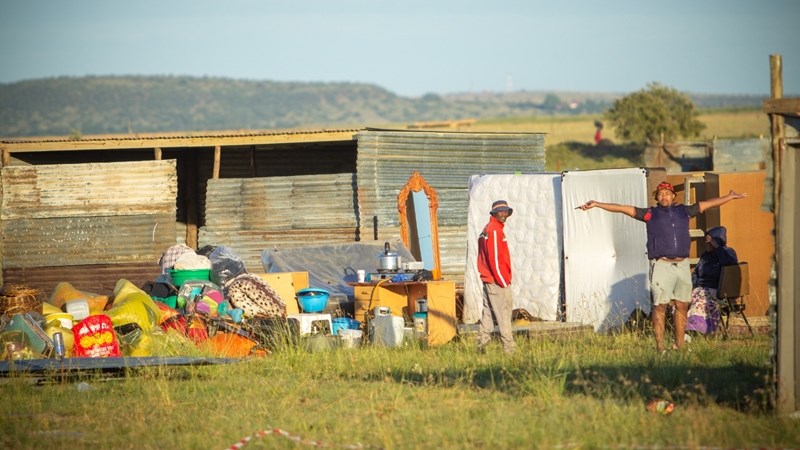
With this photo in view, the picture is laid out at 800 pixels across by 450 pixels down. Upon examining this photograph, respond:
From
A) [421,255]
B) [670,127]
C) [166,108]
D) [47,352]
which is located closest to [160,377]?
[47,352]

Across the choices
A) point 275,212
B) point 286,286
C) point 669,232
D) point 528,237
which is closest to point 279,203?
point 275,212

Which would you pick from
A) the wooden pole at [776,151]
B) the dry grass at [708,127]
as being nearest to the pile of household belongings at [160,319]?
the wooden pole at [776,151]

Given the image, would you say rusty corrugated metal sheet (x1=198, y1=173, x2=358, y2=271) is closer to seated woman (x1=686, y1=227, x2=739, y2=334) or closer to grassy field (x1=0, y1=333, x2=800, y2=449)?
seated woman (x1=686, y1=227, x2=739, y2=334)

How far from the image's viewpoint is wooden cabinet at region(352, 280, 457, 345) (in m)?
12.6

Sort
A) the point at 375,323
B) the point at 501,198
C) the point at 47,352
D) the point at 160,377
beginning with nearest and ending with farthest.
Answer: the point at 160,377 → the point at 47,352 → the point at 375,323 → the point at 501,198

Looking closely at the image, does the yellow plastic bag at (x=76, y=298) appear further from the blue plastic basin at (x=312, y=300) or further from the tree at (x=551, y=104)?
the tree at (x=551, y=104)

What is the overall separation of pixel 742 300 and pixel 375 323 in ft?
14.1

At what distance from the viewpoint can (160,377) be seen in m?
10.0

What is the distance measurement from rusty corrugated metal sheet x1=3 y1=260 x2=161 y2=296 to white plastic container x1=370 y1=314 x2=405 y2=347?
8422mm

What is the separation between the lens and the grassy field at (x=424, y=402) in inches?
296

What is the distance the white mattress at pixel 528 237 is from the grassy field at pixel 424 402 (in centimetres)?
293

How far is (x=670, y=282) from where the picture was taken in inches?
428

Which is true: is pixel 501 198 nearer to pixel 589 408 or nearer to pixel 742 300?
pixel 742 300

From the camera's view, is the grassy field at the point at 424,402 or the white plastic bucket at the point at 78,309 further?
the white plastic bucket at the point at 78,309
